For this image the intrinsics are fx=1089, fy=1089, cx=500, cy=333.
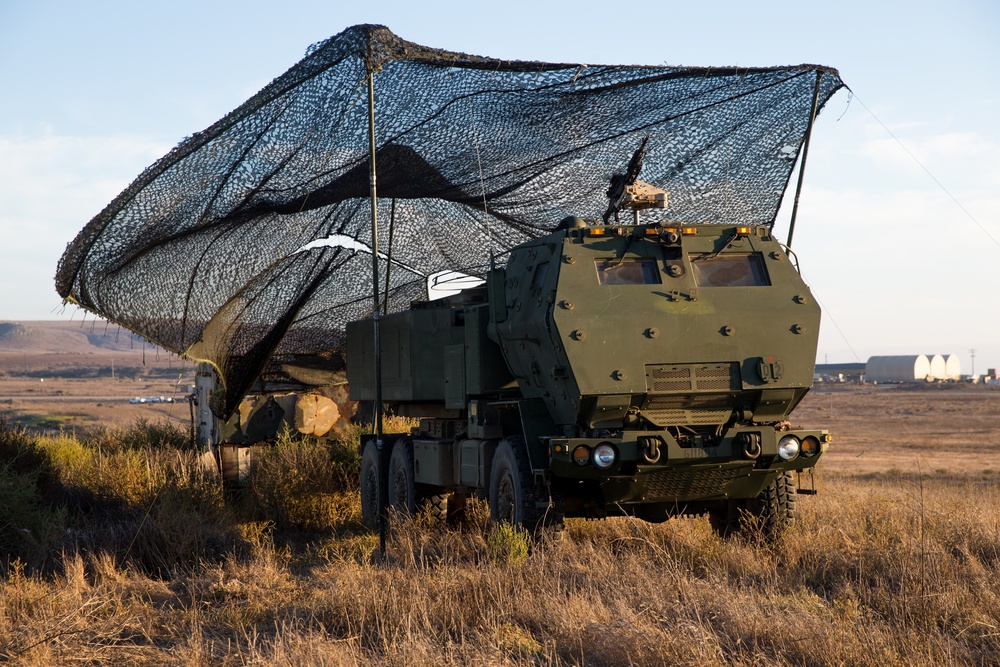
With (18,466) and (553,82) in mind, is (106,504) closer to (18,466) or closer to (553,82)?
(18,466)

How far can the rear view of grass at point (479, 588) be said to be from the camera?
20.9 ft

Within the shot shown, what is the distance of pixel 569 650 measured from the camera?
6539 mm

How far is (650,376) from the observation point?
9.36m

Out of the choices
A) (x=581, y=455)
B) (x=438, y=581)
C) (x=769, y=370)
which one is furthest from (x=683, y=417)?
(x=438, y=581)

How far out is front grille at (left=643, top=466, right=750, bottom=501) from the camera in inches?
370

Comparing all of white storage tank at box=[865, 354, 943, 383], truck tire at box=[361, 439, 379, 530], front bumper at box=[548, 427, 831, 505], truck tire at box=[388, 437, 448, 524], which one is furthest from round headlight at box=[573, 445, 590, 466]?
white storage tank at box=[865, 354, 943, 383]

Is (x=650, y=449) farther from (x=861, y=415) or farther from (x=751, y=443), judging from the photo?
(x=861, y=415)

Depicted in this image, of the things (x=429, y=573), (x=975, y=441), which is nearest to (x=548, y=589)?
(x=429, y=573)

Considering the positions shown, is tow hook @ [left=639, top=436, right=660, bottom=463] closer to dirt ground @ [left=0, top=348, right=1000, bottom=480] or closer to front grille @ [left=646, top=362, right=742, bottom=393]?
front grille @ [left=646, top=362, right=742, bottom=393]

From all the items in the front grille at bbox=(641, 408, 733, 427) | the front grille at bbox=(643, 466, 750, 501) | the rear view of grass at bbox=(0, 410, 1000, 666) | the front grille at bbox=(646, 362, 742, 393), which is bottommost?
the rear view of grass at bbox=(0, 410, 1000, 666)

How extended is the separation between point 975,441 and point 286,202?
37.0m

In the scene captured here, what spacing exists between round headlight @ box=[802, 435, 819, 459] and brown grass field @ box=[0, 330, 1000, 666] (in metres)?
0.87

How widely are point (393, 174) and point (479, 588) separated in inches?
245

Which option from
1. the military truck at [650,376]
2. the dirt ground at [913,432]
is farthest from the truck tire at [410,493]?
the dirt ground at [913,432]
